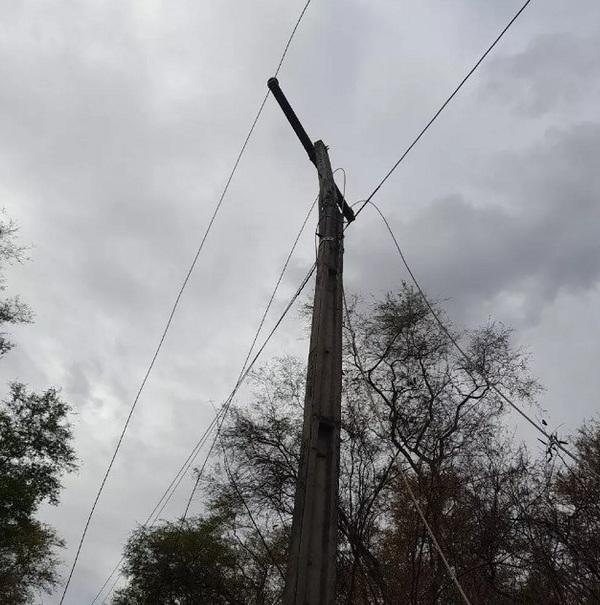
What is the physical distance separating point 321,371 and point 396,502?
36.1 ft

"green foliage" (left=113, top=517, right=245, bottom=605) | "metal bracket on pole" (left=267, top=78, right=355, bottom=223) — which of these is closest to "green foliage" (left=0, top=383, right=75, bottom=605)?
"green foliage" (left=113, top=517, right=245, bottom=605)

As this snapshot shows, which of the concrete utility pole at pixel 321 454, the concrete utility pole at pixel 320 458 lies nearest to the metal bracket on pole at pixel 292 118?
the concrete utility pole at pixel 321 454

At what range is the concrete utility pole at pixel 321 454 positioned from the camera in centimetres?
309

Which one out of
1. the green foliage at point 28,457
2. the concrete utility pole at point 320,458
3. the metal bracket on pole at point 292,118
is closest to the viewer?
the concrete utility pole at point 320,458

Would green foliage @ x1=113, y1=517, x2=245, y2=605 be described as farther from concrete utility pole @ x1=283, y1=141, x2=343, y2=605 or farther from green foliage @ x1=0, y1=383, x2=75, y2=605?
concrete utility pole @ x1=283, y1=141, x2=343, y2=605

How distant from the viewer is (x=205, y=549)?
22047 millimetres

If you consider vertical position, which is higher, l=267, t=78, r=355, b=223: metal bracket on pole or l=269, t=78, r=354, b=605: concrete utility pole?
l=267, t=78, r=355, b=223: metal bracket on pole

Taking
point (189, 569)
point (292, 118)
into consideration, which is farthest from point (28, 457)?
point (292, 118)

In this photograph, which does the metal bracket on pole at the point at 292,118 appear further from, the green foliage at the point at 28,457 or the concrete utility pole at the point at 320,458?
the green foliage at the point at 28,457

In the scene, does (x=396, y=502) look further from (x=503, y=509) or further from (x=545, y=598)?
(x=545, y=598)

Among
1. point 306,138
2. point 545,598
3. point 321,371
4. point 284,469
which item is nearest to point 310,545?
point 321,371

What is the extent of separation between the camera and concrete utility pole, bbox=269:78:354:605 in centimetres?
309

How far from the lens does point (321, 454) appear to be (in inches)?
140

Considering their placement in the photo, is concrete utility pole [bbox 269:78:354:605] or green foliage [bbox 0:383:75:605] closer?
concrete utility pole [bbox 269:78:354:605]
